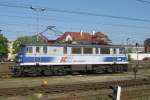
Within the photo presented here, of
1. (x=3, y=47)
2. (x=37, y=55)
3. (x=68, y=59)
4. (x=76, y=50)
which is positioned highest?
(x=3, y=47)

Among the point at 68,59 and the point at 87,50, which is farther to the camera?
the point at 87,50

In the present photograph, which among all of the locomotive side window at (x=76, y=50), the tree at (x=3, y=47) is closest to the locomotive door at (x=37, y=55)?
the locomotive side window at (x=76, y=50)

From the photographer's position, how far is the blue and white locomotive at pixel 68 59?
3131cm

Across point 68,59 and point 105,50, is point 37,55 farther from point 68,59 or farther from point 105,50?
point 105,50

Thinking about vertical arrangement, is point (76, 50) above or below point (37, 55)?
above

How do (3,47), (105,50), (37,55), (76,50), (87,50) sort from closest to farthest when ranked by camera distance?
(37,55)
(76,50)
(87,50)
(105,50)
(3,47)

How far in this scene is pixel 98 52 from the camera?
35.5m

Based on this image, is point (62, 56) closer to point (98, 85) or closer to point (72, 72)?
point (72, 72)

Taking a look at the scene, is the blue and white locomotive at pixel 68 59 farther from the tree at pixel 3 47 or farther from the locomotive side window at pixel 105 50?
the tree at pixel 3 47

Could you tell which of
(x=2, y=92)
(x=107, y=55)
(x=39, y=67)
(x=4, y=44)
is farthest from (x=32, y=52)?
(x=4, y=44)

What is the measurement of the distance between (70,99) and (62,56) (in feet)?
53.4

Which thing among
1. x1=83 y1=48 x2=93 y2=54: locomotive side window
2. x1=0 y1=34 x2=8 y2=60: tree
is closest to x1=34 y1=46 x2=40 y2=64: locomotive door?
x1=83 y1=48 x2=93 y2=54: locomotive side window

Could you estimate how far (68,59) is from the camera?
109ft

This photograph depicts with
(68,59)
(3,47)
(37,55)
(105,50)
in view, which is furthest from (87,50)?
(3,47)
